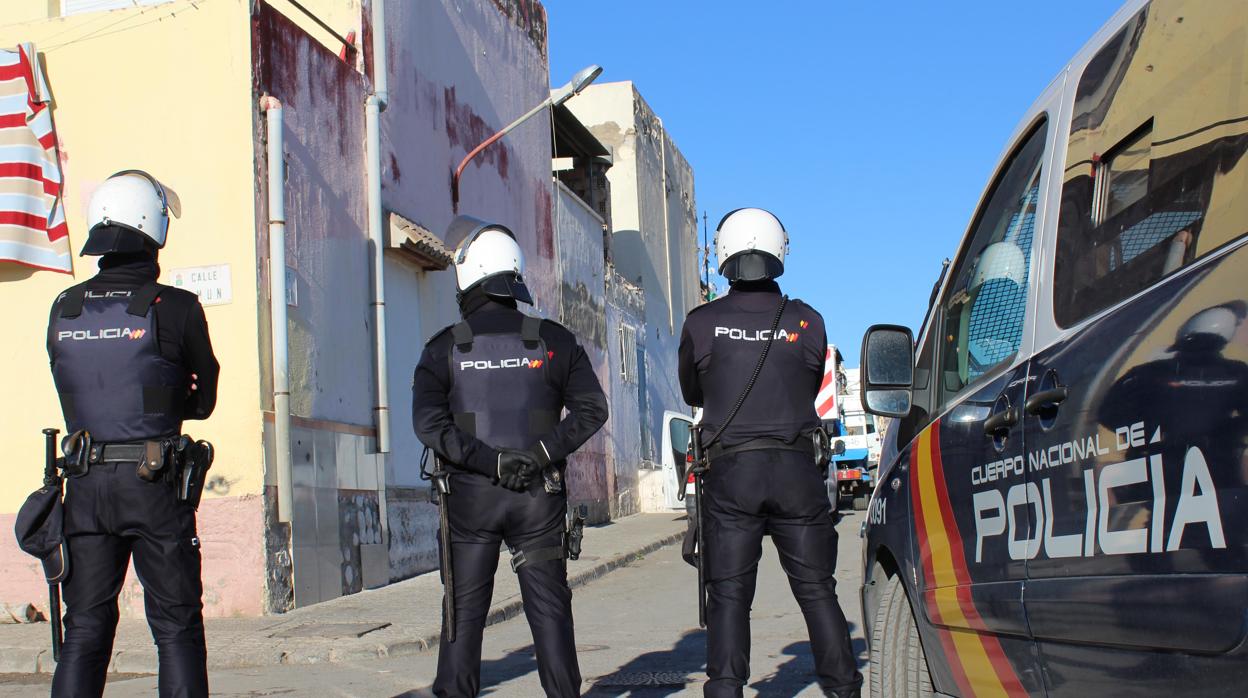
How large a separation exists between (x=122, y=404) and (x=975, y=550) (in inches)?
113

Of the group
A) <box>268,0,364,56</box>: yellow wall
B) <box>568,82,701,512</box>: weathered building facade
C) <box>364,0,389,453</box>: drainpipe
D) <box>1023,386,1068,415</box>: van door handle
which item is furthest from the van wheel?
<box>568,82,701,512</box>: weathered building facade

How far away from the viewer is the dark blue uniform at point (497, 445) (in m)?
4.75

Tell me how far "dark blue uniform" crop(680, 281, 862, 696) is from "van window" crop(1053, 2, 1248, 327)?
186 cm

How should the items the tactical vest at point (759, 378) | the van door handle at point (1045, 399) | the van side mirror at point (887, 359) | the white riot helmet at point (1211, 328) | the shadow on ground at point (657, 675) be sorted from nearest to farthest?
the white riot helmet at point (1211, 328) < the van door handle at point (1045, 399) < the van side mirror at point (887, 359) < the tactical vest at point (759, 378) < the shadow on ground at point (657, 675)

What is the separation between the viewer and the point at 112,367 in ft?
15.0

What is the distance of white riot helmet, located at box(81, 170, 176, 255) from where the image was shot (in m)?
4.71

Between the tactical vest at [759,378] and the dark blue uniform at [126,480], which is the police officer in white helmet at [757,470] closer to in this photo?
the tactical vest at [759,378]

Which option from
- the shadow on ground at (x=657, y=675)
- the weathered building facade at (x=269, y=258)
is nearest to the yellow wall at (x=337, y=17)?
the weathered building facade at (x=269, y=258)

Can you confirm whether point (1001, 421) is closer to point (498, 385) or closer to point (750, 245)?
point (750, 245)

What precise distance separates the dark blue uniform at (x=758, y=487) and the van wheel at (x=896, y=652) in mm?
450

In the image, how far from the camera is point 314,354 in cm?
1156

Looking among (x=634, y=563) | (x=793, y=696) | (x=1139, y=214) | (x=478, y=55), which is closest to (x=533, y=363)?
(x=793, y=696)

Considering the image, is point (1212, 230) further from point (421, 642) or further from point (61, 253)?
point (61, 253)

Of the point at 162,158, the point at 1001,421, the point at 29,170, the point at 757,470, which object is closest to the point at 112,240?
the point at 757,470
